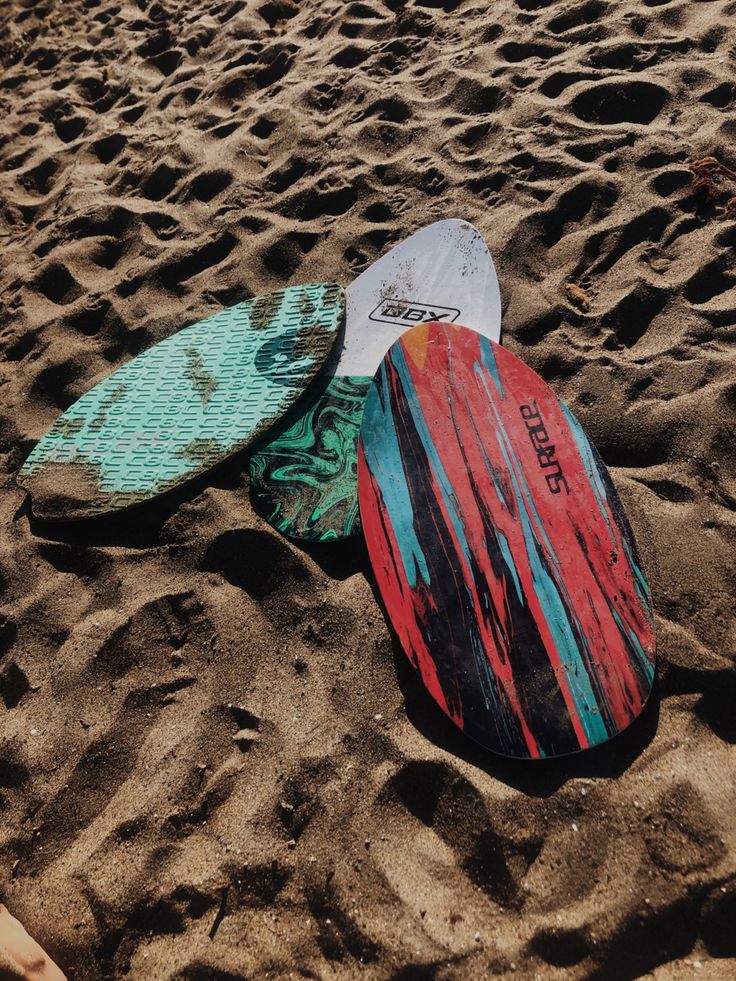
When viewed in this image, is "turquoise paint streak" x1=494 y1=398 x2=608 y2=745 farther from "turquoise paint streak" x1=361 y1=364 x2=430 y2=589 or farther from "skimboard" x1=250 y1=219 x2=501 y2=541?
"skimboard" x1=250 y1=219 x2=501 y2=541

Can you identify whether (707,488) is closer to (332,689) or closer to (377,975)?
(332,689)

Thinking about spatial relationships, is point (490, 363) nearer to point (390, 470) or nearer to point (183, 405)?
point (390, 470)

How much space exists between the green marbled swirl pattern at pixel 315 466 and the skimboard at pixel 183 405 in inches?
2.3

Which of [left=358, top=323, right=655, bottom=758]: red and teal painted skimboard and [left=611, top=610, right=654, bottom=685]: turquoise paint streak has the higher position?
[left=358, top=323, right=655, bottom=758]: red and teal painted skimboard

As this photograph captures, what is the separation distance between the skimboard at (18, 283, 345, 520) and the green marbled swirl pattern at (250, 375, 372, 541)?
2.3 inches

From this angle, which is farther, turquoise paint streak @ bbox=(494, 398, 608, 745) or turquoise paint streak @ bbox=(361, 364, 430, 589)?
turquoise paint streak @ bbox=(361, 364, 430, 589)

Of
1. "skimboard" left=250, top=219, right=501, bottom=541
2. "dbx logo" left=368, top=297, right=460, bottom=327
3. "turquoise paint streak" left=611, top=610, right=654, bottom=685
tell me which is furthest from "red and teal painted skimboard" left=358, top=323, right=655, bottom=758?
"dbx logo" left=368, top=297, right=460, bottom=327

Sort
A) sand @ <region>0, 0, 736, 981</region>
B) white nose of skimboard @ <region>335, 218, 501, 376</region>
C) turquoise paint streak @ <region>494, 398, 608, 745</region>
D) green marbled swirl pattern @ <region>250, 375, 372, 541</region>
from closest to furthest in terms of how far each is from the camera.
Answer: sand @ <region>0, 0, 736, 981</region>
turquoise paint streak @ <region>494, 398, 608, 745</region>
green marbled swirl pattern @ <region>250, 375, 372, 541</region>
white nose of skimboard @ <region>335, 218, 501, 376</region>

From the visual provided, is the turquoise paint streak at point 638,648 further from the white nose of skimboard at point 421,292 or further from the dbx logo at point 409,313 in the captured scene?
the dbx logo at point 409,313

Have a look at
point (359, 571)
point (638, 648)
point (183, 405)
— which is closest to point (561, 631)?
point (638, 648)

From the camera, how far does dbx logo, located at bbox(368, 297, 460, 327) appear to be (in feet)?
6.79

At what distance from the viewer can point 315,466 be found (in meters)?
1.82

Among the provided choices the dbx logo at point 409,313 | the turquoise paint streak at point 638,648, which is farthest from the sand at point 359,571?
the dbx logo at point 409,313

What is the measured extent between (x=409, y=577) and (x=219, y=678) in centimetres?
48
